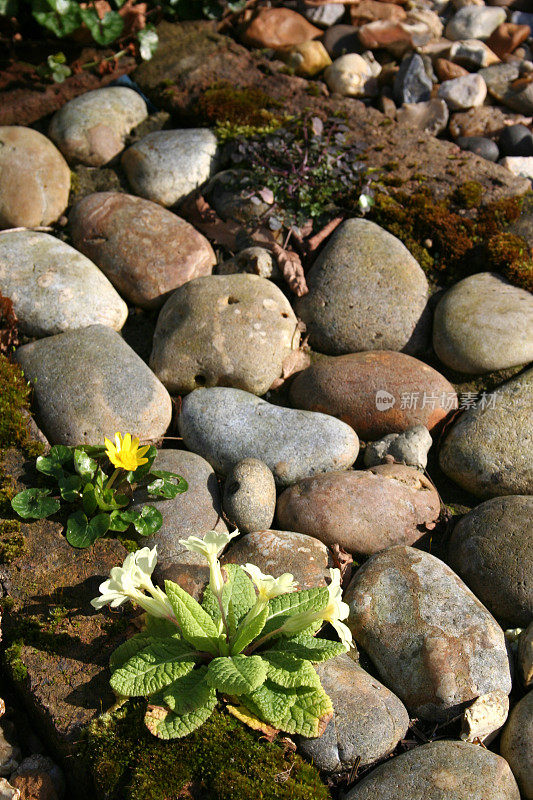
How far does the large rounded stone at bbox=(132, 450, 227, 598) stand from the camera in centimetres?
383

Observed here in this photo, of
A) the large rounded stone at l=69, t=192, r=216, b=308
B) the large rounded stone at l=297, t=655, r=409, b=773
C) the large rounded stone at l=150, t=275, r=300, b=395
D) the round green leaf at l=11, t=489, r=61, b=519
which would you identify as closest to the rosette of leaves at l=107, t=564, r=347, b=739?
the large rounded stone at l=297, t=655, r=409, b=773

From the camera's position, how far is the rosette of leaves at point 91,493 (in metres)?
3.88

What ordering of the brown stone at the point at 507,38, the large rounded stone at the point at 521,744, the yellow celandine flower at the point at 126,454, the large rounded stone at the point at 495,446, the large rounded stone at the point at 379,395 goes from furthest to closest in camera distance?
the brown stone at the point at 507,38 < the large rounded stone at the point at 379,395 < the large rounded stone at the point at 495,446 < the yellow celandine flower at the point at 126,454 < the large rounded stone at the point at 521,744

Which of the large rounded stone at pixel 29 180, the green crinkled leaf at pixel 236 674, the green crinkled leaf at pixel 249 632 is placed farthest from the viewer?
the large rounded stone at pixel 29 180

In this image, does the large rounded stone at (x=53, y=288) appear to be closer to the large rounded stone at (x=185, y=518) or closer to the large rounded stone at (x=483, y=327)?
the large rounded stone at (x=185, y=518)

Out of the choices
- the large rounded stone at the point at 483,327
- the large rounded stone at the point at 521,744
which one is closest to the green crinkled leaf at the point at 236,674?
the large rounded stone at the point at 521,744

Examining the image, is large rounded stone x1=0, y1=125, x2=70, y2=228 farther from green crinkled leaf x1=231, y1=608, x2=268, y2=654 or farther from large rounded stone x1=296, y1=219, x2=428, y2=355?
green crinkled leaf x1=231, y1=608, x2=268, y2=654

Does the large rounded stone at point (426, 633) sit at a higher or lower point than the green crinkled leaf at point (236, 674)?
lower

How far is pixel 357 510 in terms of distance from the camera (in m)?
4.21

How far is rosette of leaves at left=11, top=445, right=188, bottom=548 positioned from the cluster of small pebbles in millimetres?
175

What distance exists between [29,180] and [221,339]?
241cm

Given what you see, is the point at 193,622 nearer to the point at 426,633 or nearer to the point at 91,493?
the point at 91,493

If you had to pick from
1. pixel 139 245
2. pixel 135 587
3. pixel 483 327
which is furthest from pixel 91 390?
pixel 483 327

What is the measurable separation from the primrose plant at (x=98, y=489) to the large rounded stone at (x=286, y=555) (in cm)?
54
